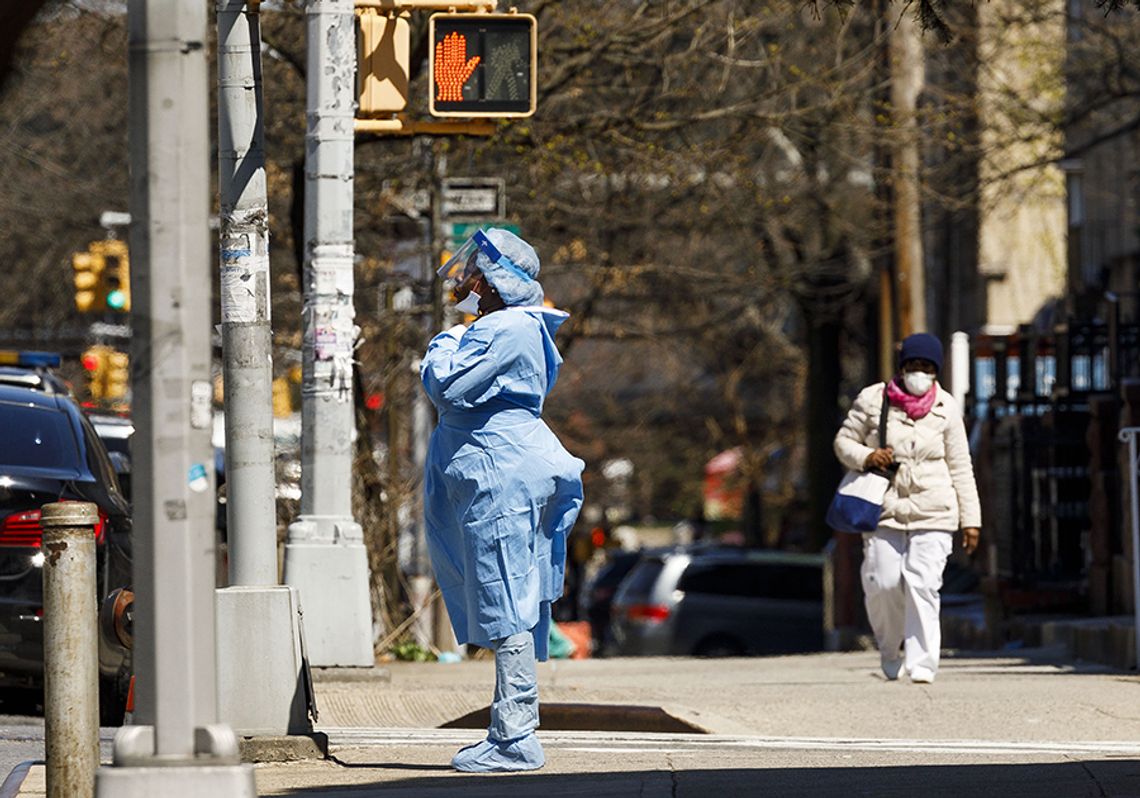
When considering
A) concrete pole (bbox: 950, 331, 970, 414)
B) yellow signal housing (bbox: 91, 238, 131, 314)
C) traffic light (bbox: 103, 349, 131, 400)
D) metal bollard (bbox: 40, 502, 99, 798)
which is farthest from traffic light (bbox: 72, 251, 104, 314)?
metal bollard (bbox: 40, 502, 99, 798)

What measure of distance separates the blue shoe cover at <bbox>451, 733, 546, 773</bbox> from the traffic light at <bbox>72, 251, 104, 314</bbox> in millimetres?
17796

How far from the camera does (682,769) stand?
23.1ft

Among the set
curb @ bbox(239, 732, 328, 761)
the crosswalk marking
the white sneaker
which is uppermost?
curb @ bbox(239, 732, 328, 761)

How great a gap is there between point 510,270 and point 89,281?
58.0ft

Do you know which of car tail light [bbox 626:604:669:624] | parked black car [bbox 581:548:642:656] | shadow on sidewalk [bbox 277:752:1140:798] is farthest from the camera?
parked black car [bbox 581:548:642:656]

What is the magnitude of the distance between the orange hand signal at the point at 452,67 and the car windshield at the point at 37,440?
2894 mm

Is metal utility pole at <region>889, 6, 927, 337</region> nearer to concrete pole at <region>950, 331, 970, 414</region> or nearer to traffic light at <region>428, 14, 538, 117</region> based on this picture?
concrete pole at <region>950, 331, 970, 414</region>

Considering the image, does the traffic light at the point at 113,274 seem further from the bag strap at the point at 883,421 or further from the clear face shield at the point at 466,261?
the clear face shield at the point at 466,261

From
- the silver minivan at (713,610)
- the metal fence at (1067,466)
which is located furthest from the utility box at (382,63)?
the silver minivan at (713,610)

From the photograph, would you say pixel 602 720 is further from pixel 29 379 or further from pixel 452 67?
pixel 29 379

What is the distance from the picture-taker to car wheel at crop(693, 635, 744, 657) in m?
25.1

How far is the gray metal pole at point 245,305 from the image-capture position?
299 inches

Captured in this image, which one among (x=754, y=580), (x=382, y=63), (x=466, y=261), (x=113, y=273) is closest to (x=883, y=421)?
(x=382, y=63)

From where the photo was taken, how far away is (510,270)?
7.26 meters
